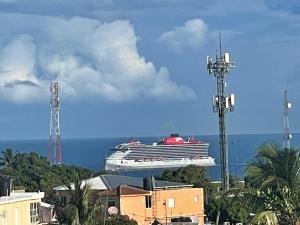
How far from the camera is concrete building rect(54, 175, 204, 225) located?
54.1 metres

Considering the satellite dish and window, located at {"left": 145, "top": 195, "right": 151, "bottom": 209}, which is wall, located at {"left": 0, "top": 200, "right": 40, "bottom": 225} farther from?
window, located at {"left": 145, "top": 195, "right": 151, "bottom": 209}

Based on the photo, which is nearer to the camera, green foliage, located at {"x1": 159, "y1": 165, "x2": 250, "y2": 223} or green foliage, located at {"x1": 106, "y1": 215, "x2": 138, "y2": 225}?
green foliage, located at {"x1": 106, "y1": 215, "x2": 138, "y2": 225}

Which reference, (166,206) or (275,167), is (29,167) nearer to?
(166,206)

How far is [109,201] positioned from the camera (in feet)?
177

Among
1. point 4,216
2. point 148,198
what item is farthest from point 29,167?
point 4,216

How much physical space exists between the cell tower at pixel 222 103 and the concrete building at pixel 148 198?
1025 inches

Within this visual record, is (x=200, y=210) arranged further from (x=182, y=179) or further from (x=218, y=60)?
(x=218, y=60)

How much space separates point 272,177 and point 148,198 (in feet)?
115

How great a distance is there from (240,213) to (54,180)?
27.0m

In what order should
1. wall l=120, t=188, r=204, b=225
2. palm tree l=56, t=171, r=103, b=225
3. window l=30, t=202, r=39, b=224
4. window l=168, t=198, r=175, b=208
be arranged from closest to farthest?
palm tree l=56, t=171, r=103, b=225 → window l=30, t=202, r=39, b=224 → wall l=120, t=188, r=204, b=225 → window l=168, t=198, r=175, b=208

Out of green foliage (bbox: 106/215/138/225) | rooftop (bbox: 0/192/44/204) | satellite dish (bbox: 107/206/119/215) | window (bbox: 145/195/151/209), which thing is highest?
rooftop (bbox: 0/192/44/204)

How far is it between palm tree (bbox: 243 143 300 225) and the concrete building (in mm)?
28854

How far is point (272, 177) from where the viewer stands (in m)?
21.7

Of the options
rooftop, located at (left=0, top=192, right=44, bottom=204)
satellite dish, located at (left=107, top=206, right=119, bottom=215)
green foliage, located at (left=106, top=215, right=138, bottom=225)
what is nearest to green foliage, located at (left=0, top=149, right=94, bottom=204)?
satellite dish, located at (left=107, top=206, right=119, bottom=215)
